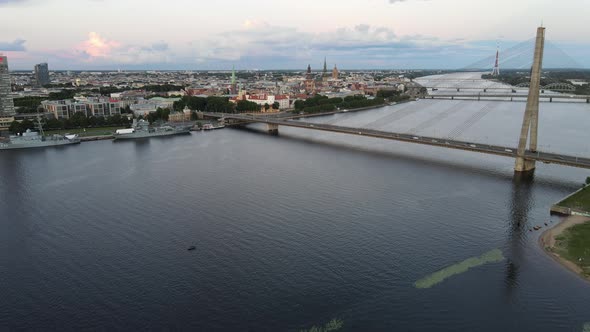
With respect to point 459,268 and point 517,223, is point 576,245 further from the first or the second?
point 459,268

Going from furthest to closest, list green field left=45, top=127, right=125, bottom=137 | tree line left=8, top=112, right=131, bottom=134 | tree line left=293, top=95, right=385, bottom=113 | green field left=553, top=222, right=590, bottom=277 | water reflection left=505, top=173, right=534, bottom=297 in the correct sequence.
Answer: tree line left=293, top=95, right=385, bottom=113 < green field left=45, top=127, right=125, bottom=137 < tree line left=8, top=112, right=131, bottom=134 < green field left=553, top=222, right=590, bottom=277 < water reflection left=505, top=173, right=534, bottom=297

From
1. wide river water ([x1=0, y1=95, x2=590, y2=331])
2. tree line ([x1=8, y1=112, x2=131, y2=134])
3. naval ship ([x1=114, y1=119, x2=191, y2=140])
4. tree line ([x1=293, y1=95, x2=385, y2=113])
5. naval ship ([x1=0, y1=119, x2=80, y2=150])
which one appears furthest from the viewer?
tree line ([x1=293, y1=95, x2=385, y2=113])

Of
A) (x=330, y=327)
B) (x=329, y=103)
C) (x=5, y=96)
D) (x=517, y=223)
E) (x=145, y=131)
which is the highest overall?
(x=5, y=96)

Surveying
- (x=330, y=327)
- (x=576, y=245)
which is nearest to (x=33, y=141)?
(x=330, y=327)

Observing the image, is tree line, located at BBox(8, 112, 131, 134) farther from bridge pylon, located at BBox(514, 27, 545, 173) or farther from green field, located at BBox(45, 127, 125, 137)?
bridge pylon, located at BBox(514, 27, 545, 173)

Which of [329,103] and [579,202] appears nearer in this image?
[579,202]

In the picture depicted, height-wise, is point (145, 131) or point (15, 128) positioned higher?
point (15, 128)

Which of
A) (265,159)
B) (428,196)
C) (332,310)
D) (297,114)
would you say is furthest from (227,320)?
(297,114)

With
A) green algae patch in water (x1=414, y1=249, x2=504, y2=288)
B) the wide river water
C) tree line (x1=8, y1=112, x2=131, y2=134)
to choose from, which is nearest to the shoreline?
the wide river water
